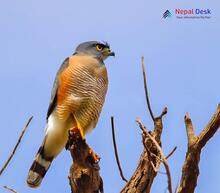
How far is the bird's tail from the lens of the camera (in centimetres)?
614

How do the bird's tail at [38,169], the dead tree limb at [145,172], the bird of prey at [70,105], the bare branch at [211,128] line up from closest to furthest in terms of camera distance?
the bare branch at [211,128] < the dead tree limb at [145,172] < the bird's tail at [38,169] < the bird of prey at [70,105]

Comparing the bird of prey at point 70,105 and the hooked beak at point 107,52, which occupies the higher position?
the hooked beak at point 107,52

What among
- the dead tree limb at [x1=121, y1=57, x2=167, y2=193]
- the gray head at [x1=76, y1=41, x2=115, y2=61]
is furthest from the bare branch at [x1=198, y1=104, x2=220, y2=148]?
the gray head at [x1=76, y1=41, x2=115, y2=61]

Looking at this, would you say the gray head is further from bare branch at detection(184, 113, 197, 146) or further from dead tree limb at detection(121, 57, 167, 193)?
bare branch at detection(184, 113, 197, 146)

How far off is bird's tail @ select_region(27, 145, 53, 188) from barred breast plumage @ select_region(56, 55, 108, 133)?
1.75 feet

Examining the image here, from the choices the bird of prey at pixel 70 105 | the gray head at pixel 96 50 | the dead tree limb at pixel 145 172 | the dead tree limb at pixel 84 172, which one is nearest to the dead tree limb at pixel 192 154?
the dead tree limb at pixel 145 172

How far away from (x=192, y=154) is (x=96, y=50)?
12.2 feet

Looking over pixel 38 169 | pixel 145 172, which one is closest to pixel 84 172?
pixel 145 172

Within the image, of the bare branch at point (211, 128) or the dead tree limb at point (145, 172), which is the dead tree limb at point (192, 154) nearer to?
the bare branch at point (211, 128)

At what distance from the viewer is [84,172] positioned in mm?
4723

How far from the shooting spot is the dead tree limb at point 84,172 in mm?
4655

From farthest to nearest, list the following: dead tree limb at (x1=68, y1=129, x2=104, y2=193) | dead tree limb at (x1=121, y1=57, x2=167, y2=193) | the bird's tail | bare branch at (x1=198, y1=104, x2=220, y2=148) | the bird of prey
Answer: the bird of prey → the bird's tail → dead tree limb at (x1=68, y1=129, x2=104, y2=193) → dead tree limb at (x1=121, y1=57, x2=167, y2=193) → bare branch at (x1=198, y1=104, x2=220, y2=148)

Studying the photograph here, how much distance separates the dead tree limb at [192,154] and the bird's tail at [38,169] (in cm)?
263

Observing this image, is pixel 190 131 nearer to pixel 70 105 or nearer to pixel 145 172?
pixel 145 172
